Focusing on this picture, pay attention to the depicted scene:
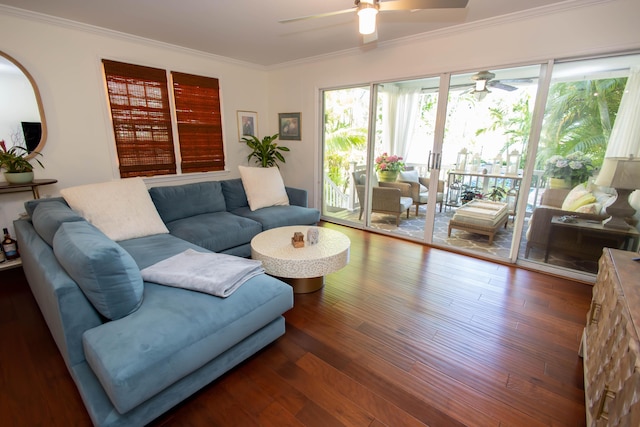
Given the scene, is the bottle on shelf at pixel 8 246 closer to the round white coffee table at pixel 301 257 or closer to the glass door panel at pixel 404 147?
the round white coffee table at pixel 301 257

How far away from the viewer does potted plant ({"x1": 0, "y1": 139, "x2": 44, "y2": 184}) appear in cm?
270

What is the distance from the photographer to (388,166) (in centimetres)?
453

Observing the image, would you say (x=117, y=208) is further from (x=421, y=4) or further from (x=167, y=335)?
(x=421, y=4)

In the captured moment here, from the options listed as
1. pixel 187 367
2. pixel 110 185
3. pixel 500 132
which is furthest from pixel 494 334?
pixel 110 185

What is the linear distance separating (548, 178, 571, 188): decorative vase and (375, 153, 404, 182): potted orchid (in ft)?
6.62

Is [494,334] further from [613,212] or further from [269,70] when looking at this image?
[269,70]

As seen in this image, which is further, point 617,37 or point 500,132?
point 500,132

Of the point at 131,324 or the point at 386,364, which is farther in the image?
the point at 386,364

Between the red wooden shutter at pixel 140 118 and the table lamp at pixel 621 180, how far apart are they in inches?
191

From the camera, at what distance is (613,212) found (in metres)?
2.69

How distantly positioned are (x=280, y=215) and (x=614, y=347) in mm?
2969

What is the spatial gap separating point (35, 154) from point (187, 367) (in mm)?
3099

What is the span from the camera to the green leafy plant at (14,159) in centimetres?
270

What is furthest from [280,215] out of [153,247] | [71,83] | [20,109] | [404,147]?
[20,109]
